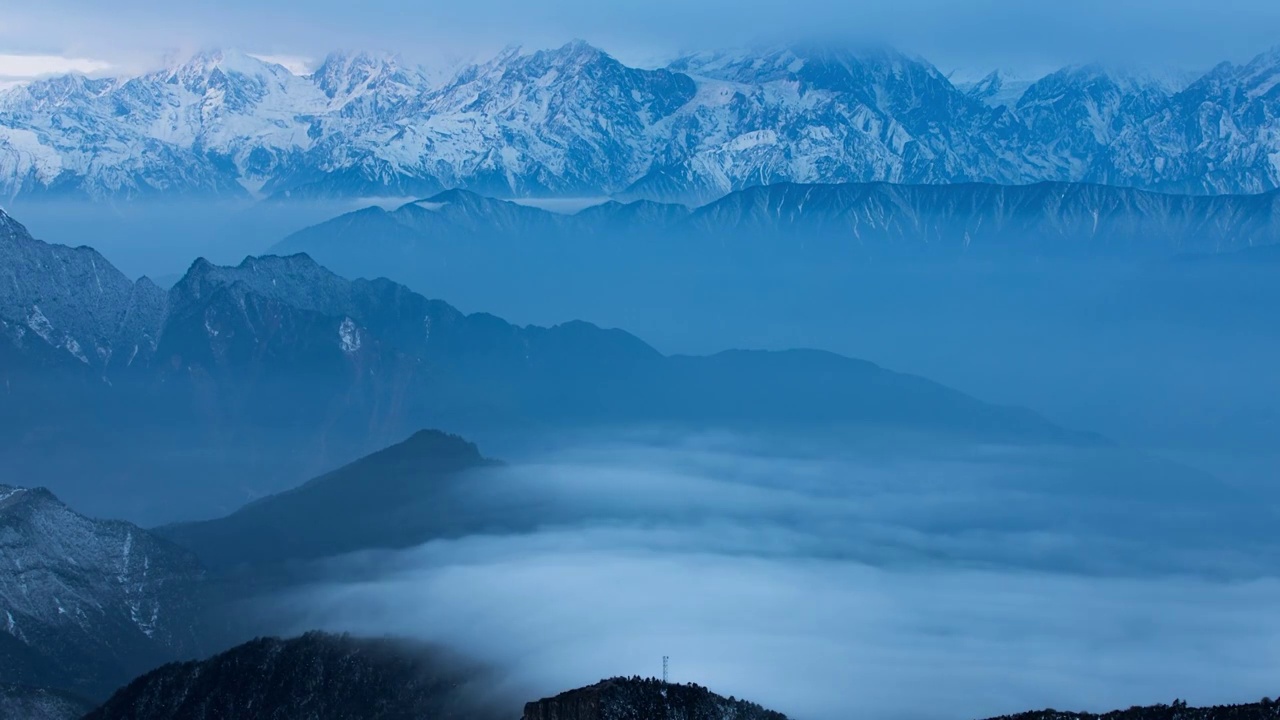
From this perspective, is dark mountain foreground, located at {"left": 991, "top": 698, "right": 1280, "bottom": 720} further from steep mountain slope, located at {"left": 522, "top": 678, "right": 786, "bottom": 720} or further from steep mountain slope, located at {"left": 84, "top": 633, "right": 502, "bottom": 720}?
steep mountain slope, located at {"left": 84, "top": 633, "right": 502, "bottom": 720}

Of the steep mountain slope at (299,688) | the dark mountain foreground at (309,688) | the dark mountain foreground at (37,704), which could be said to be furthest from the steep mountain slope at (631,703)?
the dark mountain foreground at (37,704)

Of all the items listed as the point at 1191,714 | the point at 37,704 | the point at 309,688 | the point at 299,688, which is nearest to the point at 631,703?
the point at 1191,714

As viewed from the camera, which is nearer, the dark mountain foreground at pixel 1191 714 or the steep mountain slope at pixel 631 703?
the dark mountain foreground at pixel 1191 714

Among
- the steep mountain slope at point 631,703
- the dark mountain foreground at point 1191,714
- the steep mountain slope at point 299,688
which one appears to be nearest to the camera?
the dark mountain foreground at point 1191,714

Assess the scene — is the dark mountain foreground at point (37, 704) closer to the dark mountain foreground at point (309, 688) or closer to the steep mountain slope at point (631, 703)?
the dark mountain foreground at point (309, 688)

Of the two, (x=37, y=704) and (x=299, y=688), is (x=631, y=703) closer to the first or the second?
(x=299, y=688)
